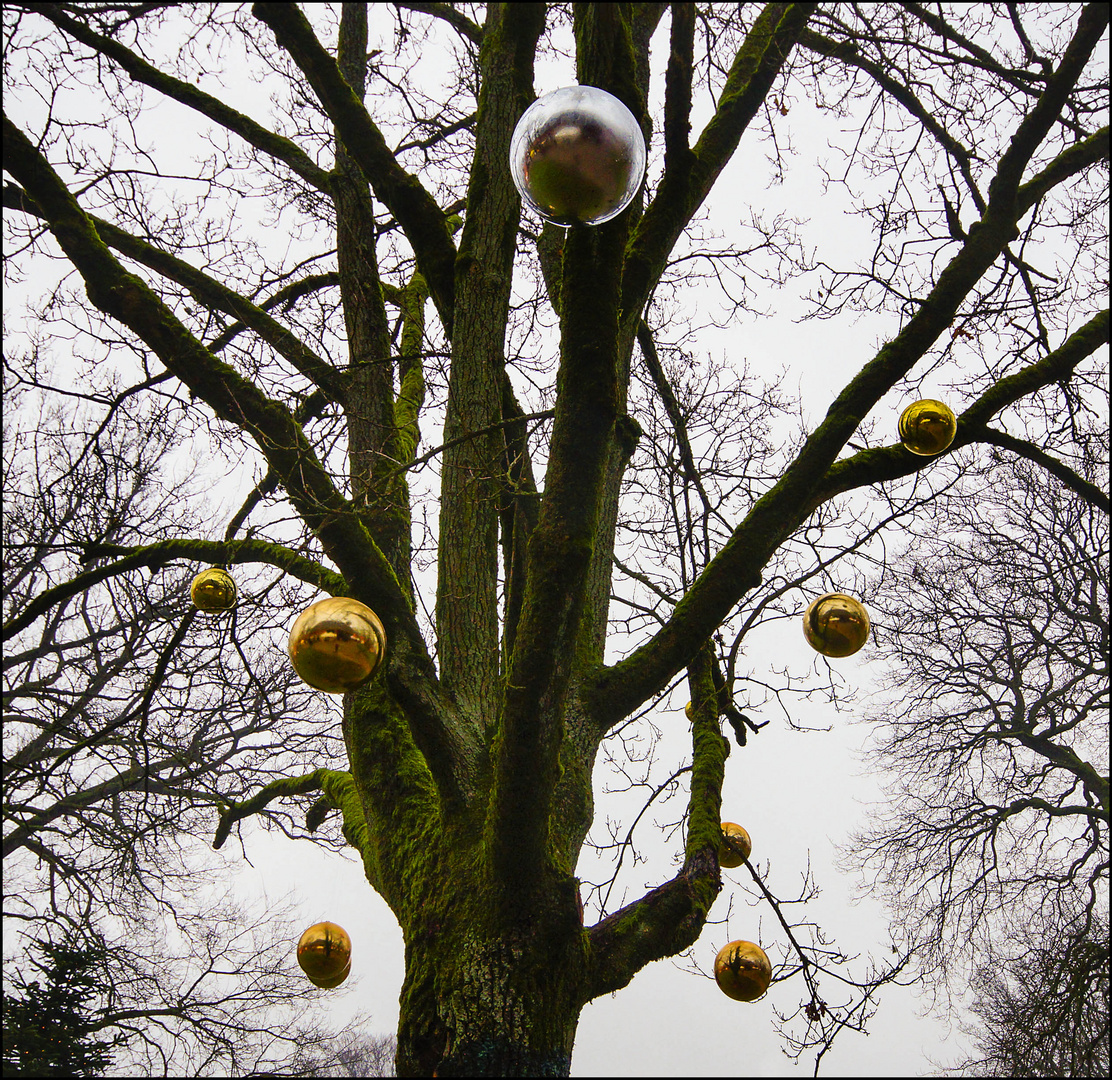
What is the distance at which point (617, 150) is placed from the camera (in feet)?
6.06

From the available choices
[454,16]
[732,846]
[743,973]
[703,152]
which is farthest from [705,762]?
[454,16]

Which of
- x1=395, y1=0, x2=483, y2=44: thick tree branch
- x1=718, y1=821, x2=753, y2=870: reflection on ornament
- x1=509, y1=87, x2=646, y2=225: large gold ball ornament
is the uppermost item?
x1=395, y1=0, x2=483, y2=44: thick tree branch

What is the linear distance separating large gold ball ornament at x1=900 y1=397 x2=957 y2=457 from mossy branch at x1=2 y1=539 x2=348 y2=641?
7.46ft

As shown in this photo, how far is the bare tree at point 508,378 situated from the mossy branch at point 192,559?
0.02 metres

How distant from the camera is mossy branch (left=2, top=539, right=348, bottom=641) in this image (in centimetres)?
313

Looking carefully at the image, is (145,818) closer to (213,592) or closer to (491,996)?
(213,592)

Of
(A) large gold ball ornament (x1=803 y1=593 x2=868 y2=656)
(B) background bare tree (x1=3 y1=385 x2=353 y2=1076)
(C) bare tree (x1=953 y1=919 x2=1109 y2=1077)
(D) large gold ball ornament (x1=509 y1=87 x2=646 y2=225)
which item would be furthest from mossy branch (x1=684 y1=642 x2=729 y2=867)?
(C) bare tree (x1=953 y1=919 x2=1109 y2=1077)

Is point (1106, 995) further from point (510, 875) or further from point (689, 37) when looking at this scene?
point (689, 37)

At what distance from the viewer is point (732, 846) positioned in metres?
3.68

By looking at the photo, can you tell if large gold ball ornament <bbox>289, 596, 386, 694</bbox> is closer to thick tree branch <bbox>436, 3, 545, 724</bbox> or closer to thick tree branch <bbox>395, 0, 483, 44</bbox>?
thick tree branch <bbox>436, 3, 545, 724</bbox>

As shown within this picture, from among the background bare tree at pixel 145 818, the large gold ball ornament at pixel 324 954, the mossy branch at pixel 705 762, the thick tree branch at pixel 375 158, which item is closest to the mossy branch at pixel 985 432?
the mossy branch at pixel 705 762

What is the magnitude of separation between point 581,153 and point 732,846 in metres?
3.05

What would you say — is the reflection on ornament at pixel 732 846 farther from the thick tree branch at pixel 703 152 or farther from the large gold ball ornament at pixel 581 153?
the large gold ball ornament at pixel 581 153

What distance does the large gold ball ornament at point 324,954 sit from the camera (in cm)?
355
